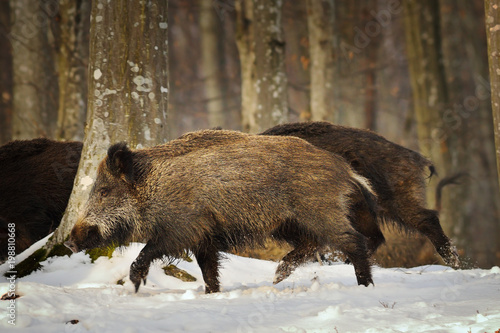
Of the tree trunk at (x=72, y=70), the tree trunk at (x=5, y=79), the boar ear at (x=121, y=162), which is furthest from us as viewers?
the tree trunk at (x=5, y=79)

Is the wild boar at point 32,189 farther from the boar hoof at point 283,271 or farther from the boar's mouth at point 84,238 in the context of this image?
the boar hoof at point 283,271

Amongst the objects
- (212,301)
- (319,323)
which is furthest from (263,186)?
(319,323)

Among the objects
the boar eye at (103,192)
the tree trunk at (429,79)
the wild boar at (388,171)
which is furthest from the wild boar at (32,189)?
the tree trunk at (429,79)

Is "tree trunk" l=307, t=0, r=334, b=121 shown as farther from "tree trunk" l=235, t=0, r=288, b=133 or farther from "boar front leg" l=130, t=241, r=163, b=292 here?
"boar front leg" l=130, t=241, r=163, b=292

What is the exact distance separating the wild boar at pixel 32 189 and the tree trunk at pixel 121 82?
1025 mm

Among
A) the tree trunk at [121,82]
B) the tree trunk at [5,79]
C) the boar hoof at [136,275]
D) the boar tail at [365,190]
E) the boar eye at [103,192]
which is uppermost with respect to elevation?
the tree trunk at [5,79]

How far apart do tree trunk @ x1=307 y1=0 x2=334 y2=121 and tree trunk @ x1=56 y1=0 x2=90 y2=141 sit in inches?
207

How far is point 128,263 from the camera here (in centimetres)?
605

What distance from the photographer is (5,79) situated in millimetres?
24031

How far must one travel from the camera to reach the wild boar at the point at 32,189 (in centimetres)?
723

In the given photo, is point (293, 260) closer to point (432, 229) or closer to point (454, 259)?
point (432, 229)

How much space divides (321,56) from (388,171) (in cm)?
784

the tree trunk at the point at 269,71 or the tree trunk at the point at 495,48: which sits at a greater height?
the tree trunk at the point at 269,71

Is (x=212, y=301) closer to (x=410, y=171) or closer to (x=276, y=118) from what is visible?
(x=410, y=171)
